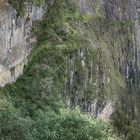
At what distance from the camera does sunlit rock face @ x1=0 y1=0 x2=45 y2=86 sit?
3266 cm

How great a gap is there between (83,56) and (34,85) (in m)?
8.19

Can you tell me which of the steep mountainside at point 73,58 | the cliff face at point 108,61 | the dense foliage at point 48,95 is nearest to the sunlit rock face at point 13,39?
the steep mountainside at point 73,58

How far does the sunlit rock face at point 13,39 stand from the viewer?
3266cm

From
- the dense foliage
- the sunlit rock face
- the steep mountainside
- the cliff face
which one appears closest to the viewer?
the dense foliage

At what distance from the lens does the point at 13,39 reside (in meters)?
34.1

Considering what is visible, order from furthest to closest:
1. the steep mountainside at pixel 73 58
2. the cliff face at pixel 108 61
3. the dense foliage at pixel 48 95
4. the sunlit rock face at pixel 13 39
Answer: the cliff face at pixel 108 61 → the steep mountainside at pixel 73 58 → the sunlit rock face at pixel 13 39 → the dense foliage at pixel 48 95

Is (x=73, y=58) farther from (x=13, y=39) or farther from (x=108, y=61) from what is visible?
(x=108, y=61)

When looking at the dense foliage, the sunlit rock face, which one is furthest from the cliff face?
the sunlit rock face

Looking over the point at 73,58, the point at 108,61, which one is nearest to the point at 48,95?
the point at 73,58

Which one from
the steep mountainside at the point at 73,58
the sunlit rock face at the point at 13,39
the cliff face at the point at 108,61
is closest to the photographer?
the sunlit rock face at the point at 13,39

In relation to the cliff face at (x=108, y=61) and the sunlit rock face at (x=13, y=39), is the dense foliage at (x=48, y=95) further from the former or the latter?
the cliff face at (x=108, y=61)

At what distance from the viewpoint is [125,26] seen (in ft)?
174

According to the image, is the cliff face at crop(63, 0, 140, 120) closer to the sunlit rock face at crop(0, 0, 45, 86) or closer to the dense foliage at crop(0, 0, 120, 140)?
the dense foliage at crop(0, 0, 120, 140)

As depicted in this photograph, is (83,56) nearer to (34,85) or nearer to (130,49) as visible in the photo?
(34,85)
